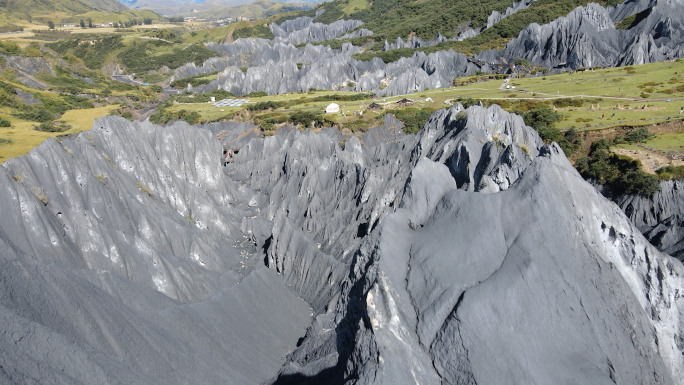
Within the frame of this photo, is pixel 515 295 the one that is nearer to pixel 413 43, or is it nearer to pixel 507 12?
pixel 413 43

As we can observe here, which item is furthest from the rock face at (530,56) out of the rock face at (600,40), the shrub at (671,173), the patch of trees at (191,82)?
the shrub at (671,173)

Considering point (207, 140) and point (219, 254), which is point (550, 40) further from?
point (219, 254)

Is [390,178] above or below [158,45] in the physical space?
below

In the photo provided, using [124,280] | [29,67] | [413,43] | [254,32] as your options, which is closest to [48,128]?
[124,280]

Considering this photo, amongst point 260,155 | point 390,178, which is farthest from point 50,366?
point 260,155

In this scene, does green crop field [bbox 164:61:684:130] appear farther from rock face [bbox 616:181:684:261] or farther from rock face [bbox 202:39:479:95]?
rock face [bbox 202:39:479:95]

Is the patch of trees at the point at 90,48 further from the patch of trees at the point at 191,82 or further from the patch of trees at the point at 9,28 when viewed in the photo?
the patch of trees at the point at 191,82
